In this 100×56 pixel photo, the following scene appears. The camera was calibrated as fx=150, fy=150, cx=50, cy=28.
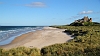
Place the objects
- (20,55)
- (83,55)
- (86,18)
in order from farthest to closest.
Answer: (86,18) < (83,55) < (20,55)

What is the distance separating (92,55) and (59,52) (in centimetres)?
208

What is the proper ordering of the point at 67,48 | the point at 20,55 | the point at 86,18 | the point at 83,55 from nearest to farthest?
the point at 20,55, the point at 83,55, the point at 67,48, the point at 86,18

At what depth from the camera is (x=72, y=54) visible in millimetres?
9250

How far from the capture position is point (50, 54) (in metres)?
9.36

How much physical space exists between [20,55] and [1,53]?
1.39 m

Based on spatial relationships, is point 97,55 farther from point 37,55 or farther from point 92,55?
point 37,55

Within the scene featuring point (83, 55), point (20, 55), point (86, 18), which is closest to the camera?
point (20, 55)

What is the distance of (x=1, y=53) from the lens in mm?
A: 9211

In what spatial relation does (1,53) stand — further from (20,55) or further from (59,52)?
(59,52)

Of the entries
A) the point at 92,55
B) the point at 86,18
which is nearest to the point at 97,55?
the point at 92,55

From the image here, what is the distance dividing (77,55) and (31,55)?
9.03 ft

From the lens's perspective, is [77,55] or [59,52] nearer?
[77,55]

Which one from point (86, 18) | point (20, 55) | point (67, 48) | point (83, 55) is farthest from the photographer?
point (86, 18)

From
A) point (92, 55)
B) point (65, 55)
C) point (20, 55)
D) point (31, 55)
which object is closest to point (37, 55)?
point (31, 55)
